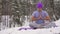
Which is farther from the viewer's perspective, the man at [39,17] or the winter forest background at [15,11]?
the winter forest background at [15,11]

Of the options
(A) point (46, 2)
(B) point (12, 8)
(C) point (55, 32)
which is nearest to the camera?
(C) point (55, 32)

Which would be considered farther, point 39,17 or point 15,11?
point 15,11

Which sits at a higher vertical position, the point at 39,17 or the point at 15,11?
the point at 39,17

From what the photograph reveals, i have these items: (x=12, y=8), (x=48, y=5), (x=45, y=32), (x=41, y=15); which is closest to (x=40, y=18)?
(x=41, y=15)

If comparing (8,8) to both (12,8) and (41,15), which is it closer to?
(12,8)

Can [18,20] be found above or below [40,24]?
below

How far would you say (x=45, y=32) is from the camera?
3035 mm

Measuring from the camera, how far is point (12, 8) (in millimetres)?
7152

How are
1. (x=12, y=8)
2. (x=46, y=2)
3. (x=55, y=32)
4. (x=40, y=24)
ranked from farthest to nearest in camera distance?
(x=46, y=2), (x=12, y=8), (x=40, y=24), (x=55, y=32)

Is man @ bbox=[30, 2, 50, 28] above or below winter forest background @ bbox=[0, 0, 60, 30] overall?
above

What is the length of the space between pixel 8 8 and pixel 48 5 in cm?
182

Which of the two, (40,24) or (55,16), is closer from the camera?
(40,24)

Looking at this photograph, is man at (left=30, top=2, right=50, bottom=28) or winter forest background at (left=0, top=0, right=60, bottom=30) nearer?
man at (left=30, top=2, right=50, bottom=28)

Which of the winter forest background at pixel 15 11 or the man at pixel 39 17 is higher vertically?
the man at pixel 39 17
